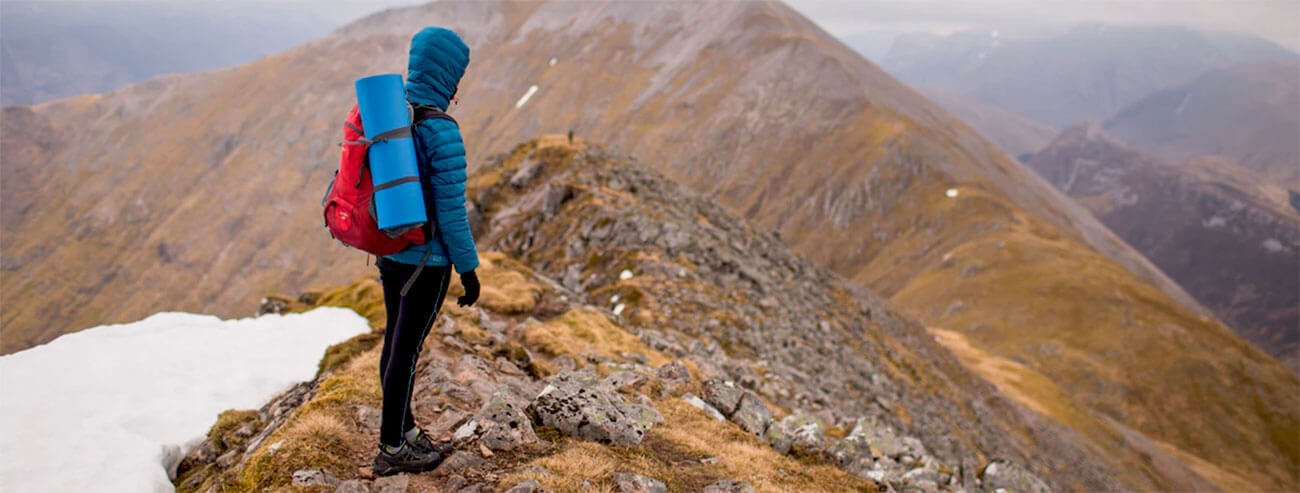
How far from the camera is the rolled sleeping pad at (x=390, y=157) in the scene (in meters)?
5.90

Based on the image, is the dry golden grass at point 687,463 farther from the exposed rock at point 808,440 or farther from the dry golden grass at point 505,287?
the dry golden grass at point 505,287

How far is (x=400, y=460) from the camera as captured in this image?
6.90 meters

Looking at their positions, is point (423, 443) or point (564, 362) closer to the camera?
point (423, 443)

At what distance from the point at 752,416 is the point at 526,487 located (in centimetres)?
685

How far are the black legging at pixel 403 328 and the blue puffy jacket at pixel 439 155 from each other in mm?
205

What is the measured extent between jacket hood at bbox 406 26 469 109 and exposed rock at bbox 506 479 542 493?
4.37m

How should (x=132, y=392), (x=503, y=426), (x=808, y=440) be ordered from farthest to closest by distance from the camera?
1. (x=808, y=440)
2. (x=132, y=392)
3. (x=503, y=426)

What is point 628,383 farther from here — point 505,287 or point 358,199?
point 505,287

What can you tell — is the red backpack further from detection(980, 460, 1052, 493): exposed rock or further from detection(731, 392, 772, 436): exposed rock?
detection(980, 460, 1052, 493): exposed rock

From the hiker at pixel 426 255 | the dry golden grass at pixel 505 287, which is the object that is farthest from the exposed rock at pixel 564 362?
the hiker at pixel 426 255

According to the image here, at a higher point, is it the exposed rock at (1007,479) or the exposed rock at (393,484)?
the exposed rock at (393,484)

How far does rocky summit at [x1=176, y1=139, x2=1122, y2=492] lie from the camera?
7.68 meters

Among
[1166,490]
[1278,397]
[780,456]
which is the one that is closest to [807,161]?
[1278,397]

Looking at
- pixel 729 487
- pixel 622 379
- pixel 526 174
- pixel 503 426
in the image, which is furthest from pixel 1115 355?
pixel 503 426
